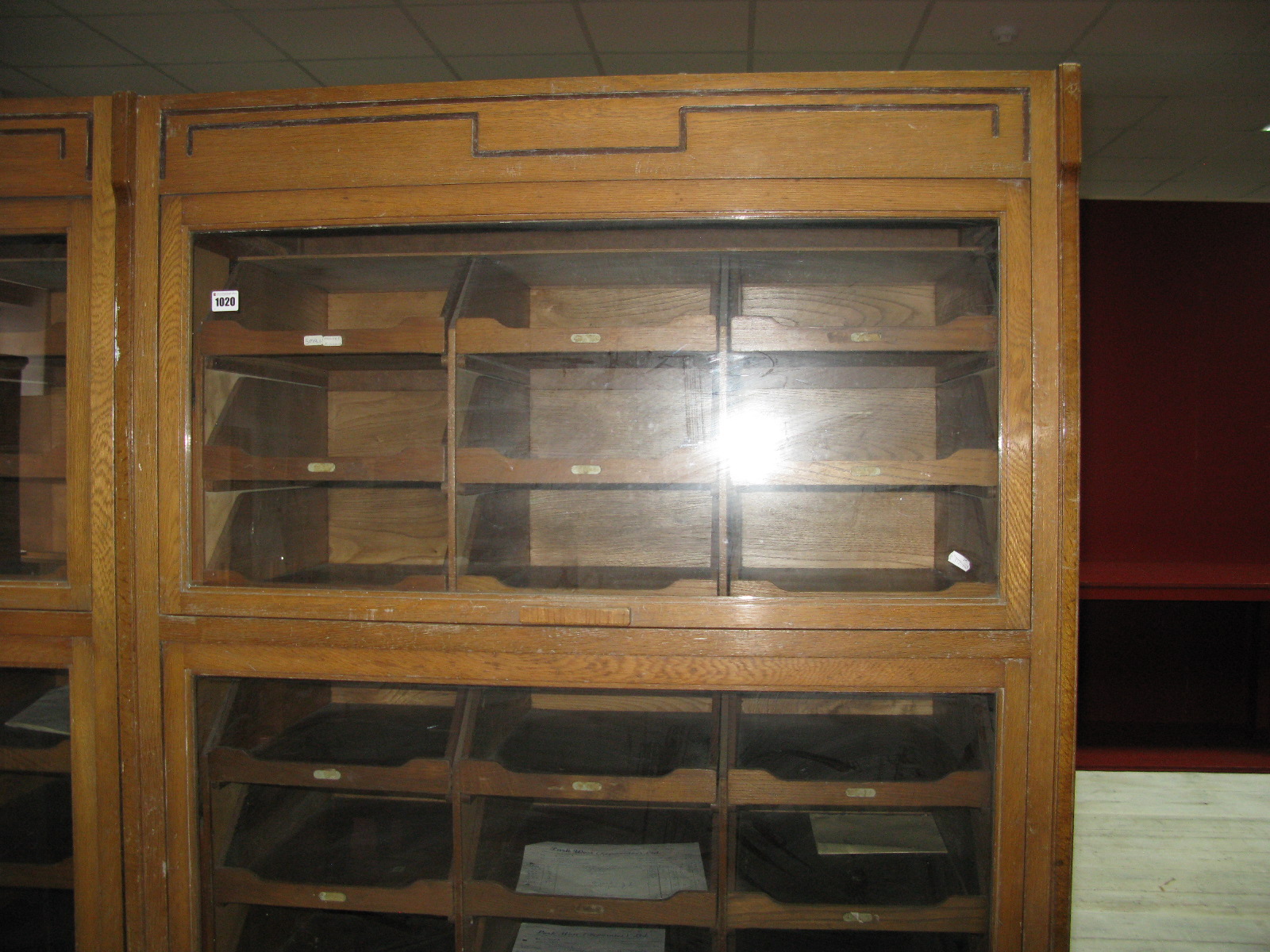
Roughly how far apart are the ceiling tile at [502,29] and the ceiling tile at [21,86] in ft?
5.53

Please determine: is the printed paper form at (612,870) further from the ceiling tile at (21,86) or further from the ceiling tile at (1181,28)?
the ceiling tile at (21,86)

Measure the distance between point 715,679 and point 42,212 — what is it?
166 centimetres

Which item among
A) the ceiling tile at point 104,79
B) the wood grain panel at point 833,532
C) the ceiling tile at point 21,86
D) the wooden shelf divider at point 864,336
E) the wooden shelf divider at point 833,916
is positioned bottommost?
the wooden shelf divider at point 833,916

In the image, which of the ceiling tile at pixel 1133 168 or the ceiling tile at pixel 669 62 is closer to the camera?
the ceiling tile at pixel 669 62

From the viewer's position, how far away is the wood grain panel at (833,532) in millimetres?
1608

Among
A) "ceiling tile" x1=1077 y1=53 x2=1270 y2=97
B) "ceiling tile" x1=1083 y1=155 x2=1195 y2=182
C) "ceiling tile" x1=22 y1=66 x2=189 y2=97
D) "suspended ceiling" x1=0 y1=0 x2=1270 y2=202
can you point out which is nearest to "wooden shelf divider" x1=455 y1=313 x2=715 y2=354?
"suspended ceiling" x1=0 y1=0 x2=1270 y2=202

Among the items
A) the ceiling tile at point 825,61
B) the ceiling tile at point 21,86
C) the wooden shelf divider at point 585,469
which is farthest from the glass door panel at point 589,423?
the ceiling tile at point 21,86

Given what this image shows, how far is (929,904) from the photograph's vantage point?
146 centimetres

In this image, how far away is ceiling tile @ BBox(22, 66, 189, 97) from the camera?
9.00 feet

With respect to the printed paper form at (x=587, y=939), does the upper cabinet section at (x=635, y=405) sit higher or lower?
higher

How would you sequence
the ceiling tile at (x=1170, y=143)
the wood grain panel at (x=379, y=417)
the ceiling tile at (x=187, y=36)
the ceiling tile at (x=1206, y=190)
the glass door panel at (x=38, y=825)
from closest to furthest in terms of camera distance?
the glass door panel at (x=38, y=825) < the wood grain panel at (x=379, y=417) < the ceiling tile at (x=187, y=36) < the ceiling tile at (x=1170, y=143) < the ceiling tile at (x=1206, y=190)

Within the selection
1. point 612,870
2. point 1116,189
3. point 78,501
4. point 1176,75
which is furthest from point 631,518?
point 1116,189

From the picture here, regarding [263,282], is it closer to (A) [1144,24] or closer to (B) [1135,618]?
(B) [1135,618]

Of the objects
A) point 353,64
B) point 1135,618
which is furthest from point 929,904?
point 353,64
